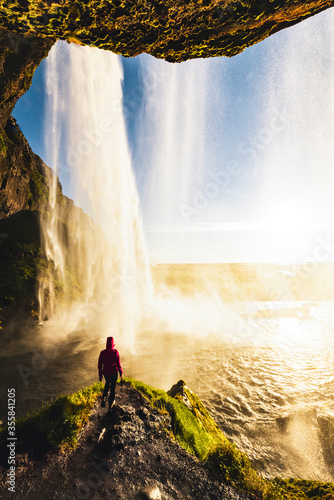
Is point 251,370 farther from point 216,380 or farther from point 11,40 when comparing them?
point 11,40

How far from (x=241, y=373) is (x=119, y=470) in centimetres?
1334

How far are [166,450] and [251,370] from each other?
509 inches

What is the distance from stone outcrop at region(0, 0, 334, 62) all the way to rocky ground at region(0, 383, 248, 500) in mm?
10561

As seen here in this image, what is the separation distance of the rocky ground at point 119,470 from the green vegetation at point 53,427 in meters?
0.24

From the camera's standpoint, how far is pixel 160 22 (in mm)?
6547

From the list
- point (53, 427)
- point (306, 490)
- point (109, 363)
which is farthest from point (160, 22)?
point (306, 490)

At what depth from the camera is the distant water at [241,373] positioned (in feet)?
32.2

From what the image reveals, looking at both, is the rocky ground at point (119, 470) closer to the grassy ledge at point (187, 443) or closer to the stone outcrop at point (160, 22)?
the grassy ledge at point (187, 443)

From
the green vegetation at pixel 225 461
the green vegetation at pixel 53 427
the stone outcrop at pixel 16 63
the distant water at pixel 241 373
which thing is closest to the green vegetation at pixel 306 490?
the green vegetation at pixel 225 461

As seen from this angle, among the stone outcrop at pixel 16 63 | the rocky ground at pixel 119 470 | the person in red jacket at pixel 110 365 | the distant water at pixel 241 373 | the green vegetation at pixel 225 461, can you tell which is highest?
the stone outcrop at pixel 16 63

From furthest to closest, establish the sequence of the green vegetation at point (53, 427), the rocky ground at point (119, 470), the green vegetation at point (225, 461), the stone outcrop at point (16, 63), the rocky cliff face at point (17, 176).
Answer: the rocky cliff face at point (17, 176) < the stone outcrop at point (16, 63) < the green vegetation at point (53, 427) < the green vegetation at point (225, 461) < the rocky ground at point (119, 470)

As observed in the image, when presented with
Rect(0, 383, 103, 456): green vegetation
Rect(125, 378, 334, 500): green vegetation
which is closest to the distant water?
Rect(125, 378, 334, 500): green vegetation

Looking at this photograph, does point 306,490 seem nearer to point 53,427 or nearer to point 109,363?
point 109,363

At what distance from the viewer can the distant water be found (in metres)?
9.83
